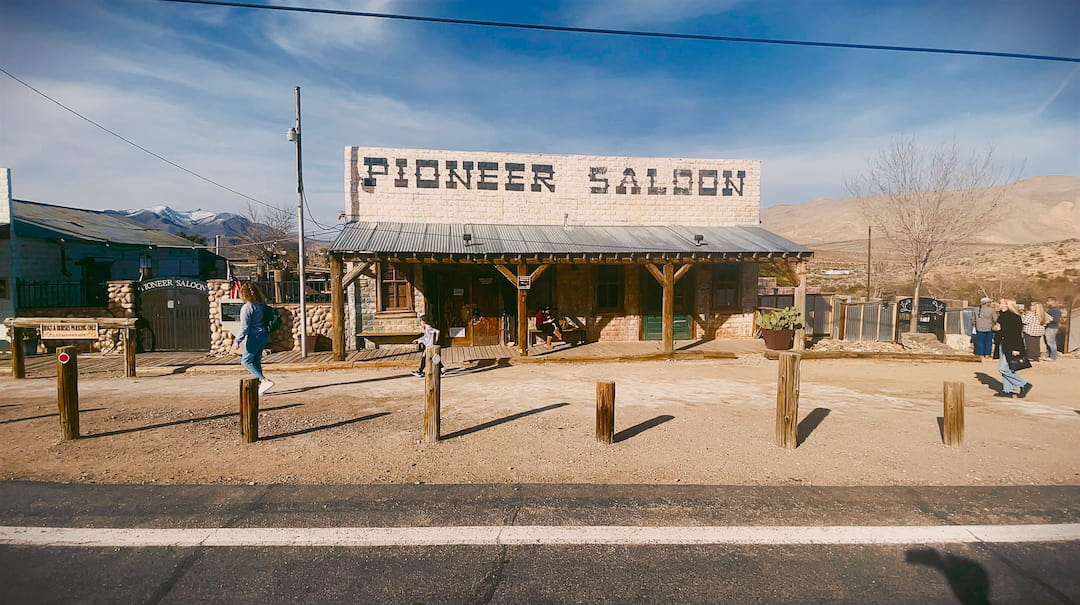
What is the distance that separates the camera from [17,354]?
10133mm

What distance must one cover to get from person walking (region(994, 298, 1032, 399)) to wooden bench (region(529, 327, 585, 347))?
28.8 ft

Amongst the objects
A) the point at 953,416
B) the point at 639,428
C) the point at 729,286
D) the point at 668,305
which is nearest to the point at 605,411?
the point at 639,428

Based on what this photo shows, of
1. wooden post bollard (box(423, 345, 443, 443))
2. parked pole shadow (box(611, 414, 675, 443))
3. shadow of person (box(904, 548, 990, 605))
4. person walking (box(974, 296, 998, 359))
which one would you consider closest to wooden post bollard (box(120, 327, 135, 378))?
wooden post bollard (box(423, 345, 443, 443))

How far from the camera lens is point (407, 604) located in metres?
3.07

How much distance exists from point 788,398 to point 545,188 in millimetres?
10756

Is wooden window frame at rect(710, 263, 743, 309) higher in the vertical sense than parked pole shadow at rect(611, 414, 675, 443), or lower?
higher

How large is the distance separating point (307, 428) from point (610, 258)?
25.6ft

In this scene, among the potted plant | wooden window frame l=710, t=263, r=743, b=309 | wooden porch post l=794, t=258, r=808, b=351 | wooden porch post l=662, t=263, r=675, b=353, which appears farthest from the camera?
wooden window frame l=710, t=263, r=743, b=309

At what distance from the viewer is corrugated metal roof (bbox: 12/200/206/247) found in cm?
1481

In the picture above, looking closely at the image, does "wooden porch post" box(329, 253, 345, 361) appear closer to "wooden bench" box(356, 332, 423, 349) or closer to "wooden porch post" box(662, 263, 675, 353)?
"wooden bench" box(356, 332, 423, 349)

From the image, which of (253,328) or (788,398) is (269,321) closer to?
(253,328)

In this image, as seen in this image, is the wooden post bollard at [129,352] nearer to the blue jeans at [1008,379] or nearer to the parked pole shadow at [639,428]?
the parked pole shadow at [639,428]

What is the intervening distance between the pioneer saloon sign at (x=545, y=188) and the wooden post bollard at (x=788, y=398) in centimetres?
991

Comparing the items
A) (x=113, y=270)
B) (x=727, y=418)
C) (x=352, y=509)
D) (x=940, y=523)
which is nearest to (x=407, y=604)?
(x=352, y=509)
